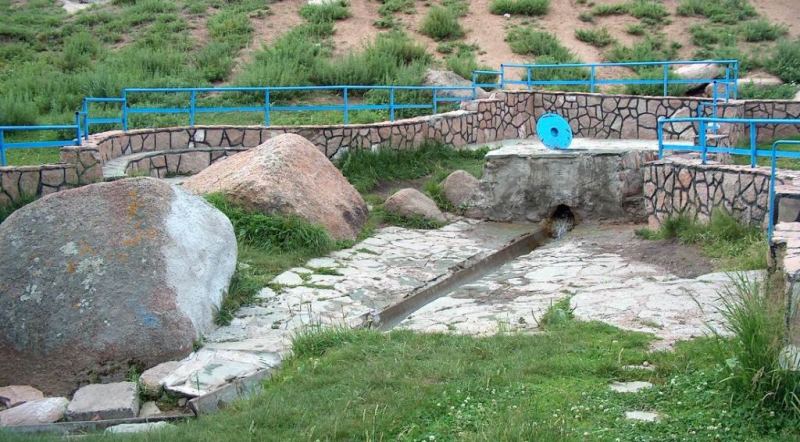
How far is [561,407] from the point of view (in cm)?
570

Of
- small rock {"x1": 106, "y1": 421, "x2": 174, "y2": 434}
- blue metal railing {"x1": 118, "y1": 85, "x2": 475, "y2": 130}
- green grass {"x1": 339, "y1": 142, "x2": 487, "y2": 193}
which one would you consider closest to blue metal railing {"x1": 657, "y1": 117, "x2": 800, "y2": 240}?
green grass {"x1": 339, "y1": 142, "x2": 487, "y2": 193}

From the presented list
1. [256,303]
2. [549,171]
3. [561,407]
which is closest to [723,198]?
[549,171]

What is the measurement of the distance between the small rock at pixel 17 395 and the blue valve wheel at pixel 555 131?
32.9 ft

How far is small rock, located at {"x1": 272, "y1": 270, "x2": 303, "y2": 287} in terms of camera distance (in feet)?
34.6

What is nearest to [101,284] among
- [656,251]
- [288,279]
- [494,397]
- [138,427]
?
[138,427]

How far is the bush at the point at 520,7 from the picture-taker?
29938mm

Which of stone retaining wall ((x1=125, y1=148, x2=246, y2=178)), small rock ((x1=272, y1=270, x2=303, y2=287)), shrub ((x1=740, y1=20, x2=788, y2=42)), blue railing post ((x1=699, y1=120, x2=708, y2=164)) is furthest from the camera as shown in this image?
shrub ((x1=740, y1=20, x2=788, y2=42))

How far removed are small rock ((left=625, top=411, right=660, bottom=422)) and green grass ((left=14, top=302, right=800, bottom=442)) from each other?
0.23 feet

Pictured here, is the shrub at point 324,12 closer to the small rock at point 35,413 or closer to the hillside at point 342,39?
the hillside at point 342,39

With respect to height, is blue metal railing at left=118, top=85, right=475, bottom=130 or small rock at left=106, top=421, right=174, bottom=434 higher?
blue metal railing at left=118, top=85, right=475, bottom=130

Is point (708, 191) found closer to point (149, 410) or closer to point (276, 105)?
point (149, 410)

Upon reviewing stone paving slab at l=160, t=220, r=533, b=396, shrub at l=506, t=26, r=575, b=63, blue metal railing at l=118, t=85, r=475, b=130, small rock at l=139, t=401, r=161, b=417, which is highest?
shrub at l=506, t=26, r=575, b=63

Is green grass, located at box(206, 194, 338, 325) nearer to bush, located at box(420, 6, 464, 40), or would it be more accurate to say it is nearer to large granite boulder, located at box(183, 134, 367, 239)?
large granite boulder, located at box(183, 134, 367, 239)

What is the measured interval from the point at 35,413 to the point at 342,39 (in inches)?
868
